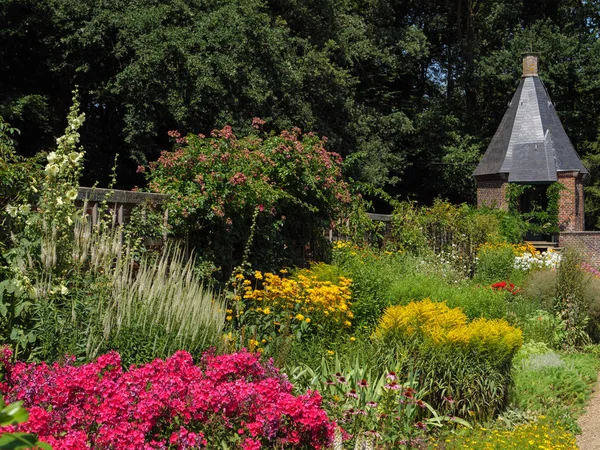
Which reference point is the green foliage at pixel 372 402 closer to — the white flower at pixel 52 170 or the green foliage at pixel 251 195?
the green foliage at pixel 251 195

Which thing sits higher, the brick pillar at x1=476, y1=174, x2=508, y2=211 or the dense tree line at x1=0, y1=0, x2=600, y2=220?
the dense tree line at x1=0, y1=0, x2=600, y2=220

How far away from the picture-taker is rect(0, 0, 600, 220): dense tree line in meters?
16.4

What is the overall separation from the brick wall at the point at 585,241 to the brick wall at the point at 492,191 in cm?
259

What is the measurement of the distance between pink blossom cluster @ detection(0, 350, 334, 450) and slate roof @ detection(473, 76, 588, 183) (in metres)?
22.3

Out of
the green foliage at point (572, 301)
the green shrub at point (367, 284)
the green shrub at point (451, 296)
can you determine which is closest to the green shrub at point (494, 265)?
the green foliage at point (572, 301)

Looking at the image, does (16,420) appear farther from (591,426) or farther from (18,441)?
(591,426)

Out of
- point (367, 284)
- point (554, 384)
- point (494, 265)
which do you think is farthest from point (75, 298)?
point (494, 265)

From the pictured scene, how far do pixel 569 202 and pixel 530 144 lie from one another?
106 inches

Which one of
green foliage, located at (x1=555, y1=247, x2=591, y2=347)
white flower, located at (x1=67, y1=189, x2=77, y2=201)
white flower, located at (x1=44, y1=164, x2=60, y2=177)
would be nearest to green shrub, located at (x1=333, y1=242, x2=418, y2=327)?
green foliage, located at (x1=555, y1=247, x2=591, y2=347)

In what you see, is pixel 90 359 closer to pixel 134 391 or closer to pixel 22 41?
pixel 134 391

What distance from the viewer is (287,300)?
6.27 metres

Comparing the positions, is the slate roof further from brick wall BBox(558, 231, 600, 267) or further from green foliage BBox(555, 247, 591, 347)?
green foliage BBox(555, 247, 591, 347)

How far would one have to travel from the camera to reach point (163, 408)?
312 centimetres

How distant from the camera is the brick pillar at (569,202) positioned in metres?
23.2
